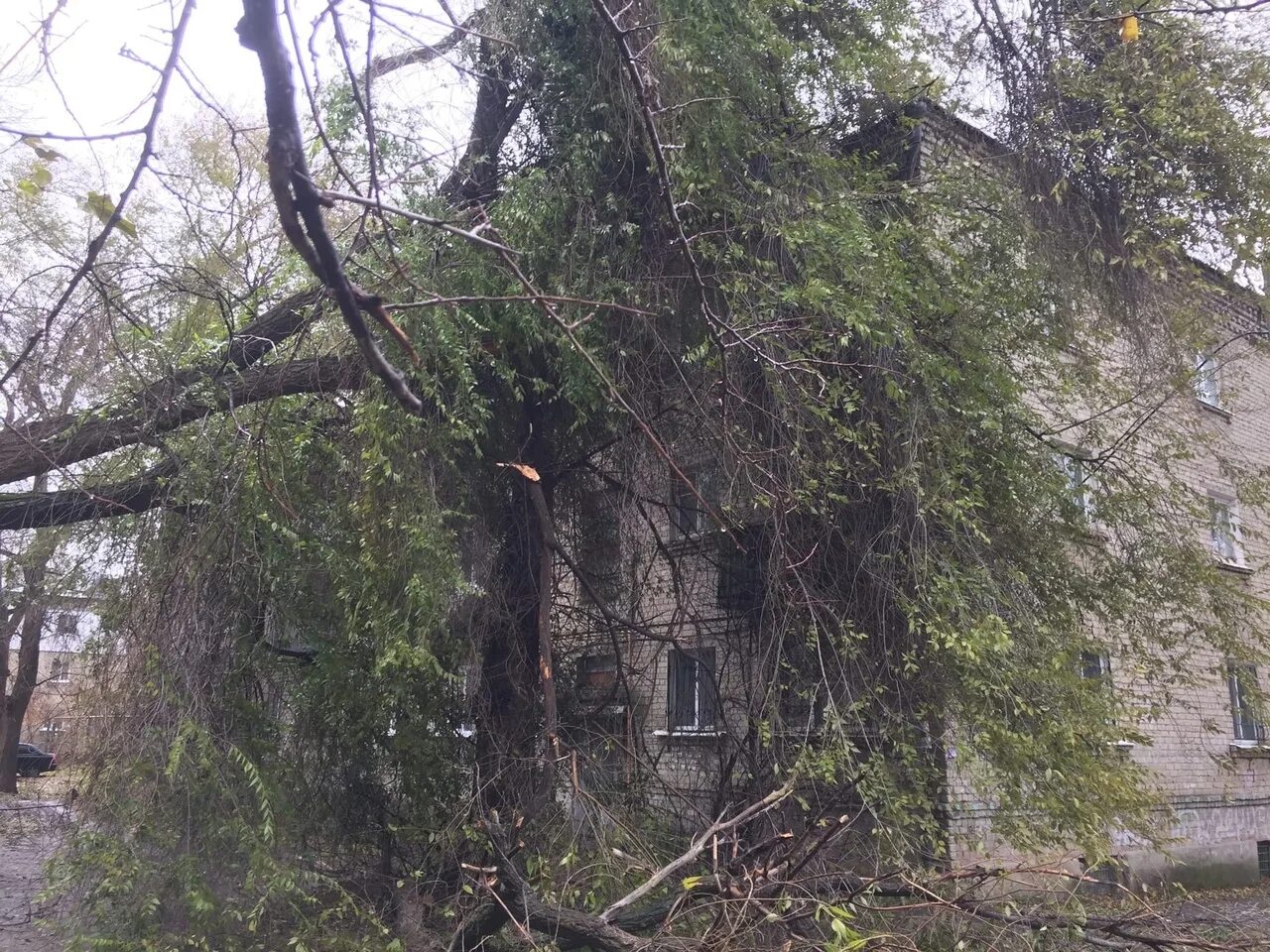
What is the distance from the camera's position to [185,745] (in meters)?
6.29

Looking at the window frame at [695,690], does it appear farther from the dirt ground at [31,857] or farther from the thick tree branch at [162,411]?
the dirt ground at [31,857]

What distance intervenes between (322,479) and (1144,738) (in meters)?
5.85

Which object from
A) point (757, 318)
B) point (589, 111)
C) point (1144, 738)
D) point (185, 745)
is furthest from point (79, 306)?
point (1144, 738)

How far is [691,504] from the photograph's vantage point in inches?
333

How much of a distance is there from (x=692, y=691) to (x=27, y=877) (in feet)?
19.4

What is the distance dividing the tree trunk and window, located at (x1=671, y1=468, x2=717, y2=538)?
515 cm

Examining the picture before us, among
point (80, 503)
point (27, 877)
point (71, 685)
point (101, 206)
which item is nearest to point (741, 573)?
point (71, 685)

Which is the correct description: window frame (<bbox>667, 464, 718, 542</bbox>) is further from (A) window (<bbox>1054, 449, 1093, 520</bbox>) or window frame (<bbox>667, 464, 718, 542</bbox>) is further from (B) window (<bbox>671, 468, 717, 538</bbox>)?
(A) window (<bbox>1054, 449, 1093, 520</bbox>)

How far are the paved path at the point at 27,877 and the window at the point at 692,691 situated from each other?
4.51 metres

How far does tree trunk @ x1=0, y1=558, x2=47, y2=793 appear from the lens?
909 cm

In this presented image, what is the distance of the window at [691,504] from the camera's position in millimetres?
7758

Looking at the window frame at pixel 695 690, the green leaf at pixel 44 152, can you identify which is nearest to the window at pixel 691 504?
the window frame at pixel 695 690

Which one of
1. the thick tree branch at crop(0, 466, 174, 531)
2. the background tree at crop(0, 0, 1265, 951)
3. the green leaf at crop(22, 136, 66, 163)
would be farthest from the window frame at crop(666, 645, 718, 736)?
the green leaf at crop(22, 136, 66, 163)

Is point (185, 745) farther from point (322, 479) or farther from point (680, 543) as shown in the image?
point (680, 543)
